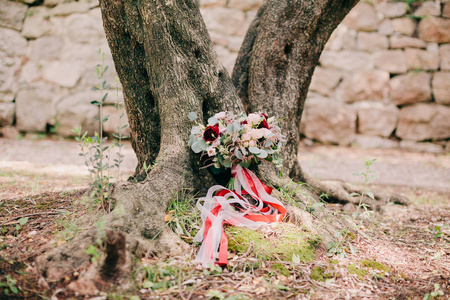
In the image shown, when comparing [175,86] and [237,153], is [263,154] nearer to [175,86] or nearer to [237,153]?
[237,153]

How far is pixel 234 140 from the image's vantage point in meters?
2.34

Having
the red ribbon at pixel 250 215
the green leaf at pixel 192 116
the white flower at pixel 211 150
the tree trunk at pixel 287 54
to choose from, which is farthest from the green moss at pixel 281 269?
the tree trunk at pixel 287 54

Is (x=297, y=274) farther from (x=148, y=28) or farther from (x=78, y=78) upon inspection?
(x=78, y=78)

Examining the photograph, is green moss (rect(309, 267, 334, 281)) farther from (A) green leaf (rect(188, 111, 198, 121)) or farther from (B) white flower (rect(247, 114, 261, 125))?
(A) green leaf (rect(188, 111, 198, 121))

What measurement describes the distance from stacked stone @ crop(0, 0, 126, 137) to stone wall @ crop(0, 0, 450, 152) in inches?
0.8

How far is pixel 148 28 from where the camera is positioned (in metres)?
2.54

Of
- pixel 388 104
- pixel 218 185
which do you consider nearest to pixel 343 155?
pixel 388 104

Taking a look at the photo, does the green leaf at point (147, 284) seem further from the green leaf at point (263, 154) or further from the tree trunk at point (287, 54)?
the tree trunk at point (287, 54)

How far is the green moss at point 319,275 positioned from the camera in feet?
6.46

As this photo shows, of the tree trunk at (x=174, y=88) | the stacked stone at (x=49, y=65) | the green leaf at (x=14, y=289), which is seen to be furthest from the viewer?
the stacked stone at (x=49, y=65)

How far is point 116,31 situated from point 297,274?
221 centimetres

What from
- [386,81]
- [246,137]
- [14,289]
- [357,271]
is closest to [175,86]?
[246,137]

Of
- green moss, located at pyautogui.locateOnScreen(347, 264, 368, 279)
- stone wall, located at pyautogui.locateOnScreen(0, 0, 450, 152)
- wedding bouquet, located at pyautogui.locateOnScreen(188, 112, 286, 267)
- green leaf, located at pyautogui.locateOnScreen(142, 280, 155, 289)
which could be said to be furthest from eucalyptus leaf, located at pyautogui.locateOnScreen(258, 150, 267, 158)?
stone wall, located at pyautogui.locateOnScreen(0, 0, 450, 152)

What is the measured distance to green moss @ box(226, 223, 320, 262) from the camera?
2094 mm
